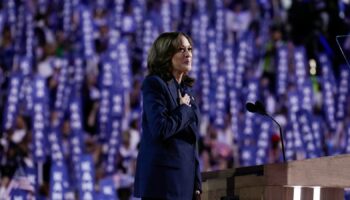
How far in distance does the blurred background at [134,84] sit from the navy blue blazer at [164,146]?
2720 millimetres

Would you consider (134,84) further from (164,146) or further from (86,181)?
Result: (164,146)

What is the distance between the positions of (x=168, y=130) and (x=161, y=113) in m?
0.04

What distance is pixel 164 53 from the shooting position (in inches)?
65.4

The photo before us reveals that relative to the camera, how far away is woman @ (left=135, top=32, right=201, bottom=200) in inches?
63.3

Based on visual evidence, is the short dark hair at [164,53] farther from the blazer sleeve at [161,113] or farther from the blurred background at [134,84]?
the blurred background at [134,84]

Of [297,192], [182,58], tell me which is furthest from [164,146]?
[297,192]

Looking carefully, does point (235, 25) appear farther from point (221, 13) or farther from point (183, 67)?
point (183, 67)

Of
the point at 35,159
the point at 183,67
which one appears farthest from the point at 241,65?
the point at 183,67

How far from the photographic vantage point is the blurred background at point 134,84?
455cm

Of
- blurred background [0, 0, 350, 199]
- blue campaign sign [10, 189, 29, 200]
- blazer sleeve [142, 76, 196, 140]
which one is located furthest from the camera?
blurred background [0, 0, 350, 199]

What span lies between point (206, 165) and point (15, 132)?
118 cm

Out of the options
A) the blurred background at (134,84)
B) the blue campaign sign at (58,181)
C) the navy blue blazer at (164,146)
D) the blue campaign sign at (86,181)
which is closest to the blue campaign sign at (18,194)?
the blurred background at (134,84)

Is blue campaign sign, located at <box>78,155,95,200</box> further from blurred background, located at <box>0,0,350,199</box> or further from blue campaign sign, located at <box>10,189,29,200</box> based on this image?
blue campaign sign, located at <box>10,189,29,200</box>

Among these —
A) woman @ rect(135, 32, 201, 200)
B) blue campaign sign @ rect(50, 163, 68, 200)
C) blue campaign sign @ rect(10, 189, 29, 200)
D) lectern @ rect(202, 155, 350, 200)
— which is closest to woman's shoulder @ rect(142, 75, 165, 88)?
woman @ rect(135, 32, 201, 200)
